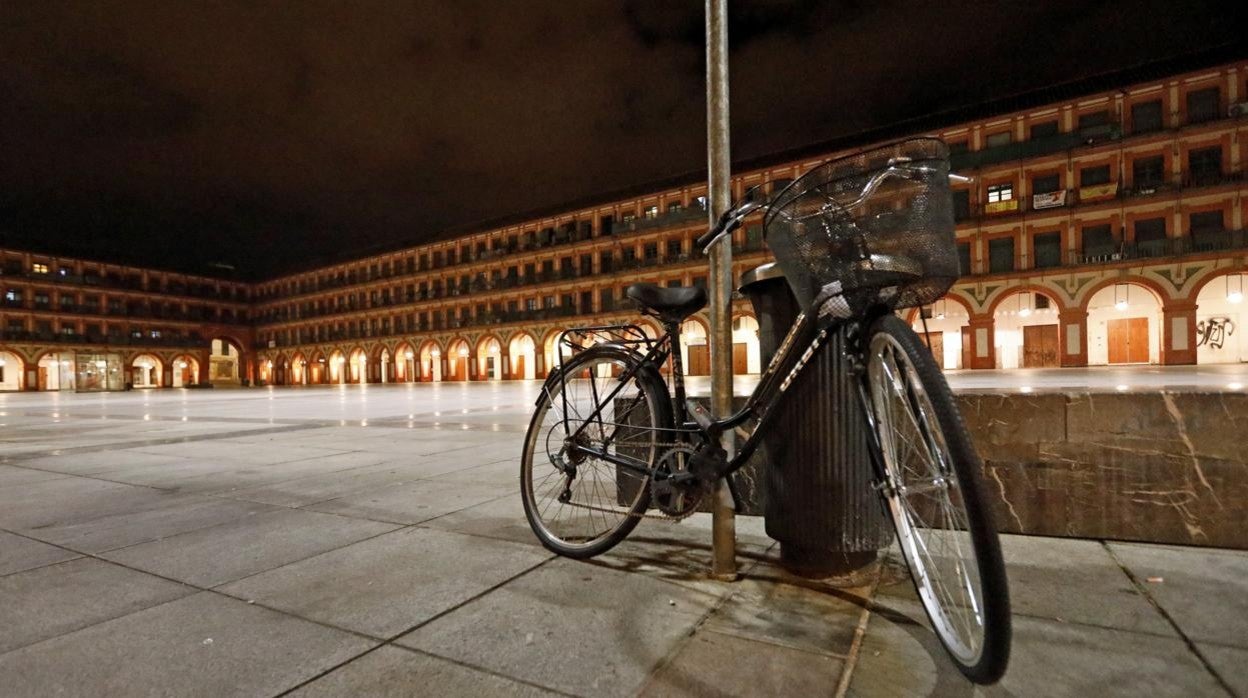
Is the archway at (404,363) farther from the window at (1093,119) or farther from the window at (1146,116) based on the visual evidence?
the window at (1146,116)

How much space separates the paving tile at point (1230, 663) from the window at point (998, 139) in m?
37.6

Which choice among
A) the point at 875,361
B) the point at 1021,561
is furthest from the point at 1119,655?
the point at 875,361

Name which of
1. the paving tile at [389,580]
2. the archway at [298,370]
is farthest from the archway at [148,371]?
the paving tile at [389,580]

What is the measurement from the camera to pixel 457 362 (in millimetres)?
55000

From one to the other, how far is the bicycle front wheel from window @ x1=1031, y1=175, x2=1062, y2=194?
36.7 metres

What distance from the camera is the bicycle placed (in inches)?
60.9

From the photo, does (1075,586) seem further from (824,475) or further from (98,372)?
(98,372)

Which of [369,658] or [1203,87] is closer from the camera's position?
[369,658]

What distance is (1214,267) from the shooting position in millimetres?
26547

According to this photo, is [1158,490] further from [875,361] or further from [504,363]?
[504,363]

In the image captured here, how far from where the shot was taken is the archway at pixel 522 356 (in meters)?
49.8

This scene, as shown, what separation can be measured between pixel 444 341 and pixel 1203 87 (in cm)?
5247

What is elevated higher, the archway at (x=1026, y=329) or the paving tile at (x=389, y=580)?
the archway at (x=1026, y=329)

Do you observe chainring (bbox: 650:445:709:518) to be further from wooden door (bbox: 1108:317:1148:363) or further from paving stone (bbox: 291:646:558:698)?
wooden door (bbox: 1108:317:1148:363)
